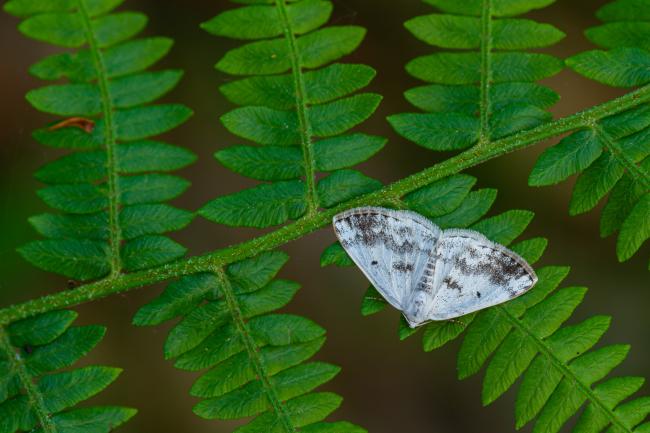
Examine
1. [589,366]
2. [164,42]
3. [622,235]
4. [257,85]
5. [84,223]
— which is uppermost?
[164,42]

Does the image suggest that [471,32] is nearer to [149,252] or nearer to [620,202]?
[620,202]

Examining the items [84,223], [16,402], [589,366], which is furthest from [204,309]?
[589,366]

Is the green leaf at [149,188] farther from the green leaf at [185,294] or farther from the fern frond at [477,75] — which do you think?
the fern frond at [477,75]

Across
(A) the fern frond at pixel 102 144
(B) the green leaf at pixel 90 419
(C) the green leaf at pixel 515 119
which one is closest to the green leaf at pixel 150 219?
(A) the fern frond at pixel 102 144

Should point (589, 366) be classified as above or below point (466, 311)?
below

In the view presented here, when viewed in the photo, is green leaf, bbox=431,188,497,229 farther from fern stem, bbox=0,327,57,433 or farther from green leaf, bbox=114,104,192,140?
fern stem, bbox=0,327,57,433

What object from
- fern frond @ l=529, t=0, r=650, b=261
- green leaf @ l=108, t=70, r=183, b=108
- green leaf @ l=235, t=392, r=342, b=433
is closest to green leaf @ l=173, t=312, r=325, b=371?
green leaf @ l=235, t=392, r=342, b=433

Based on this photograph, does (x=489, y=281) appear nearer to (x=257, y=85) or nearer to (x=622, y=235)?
(x=622, y=235)
